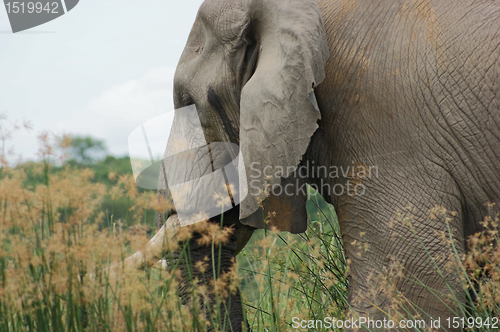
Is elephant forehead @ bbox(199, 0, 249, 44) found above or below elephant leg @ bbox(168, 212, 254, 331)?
above

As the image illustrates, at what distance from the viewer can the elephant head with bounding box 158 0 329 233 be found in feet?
7.03

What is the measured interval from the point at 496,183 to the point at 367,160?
589mm

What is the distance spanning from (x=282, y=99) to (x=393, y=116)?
518mm

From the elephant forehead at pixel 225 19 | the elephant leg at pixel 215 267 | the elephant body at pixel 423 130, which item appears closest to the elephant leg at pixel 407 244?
the elephant body at pixel 423 130

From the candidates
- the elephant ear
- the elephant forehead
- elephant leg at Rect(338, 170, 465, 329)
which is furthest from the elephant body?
the elephant forehead

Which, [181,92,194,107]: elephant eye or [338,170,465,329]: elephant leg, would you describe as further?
[181,92,194,107]: elephant eye

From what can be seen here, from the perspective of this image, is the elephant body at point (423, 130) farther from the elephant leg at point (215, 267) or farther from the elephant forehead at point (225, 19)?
the elephant leg at point (215, 267)

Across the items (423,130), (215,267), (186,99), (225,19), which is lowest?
(215,267)

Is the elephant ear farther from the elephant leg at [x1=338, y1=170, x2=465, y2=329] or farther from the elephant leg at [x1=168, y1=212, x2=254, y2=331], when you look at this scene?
the elephant leg at [x1=168, y1=212, x2=254, y2=331]

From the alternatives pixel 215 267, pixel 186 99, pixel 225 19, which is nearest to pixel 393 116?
pixel 225 19

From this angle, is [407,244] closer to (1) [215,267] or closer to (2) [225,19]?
(1) [215,267]

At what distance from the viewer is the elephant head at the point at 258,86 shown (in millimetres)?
2143

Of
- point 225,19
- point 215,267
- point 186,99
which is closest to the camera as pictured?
point 225,19

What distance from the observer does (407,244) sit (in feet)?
6.97
